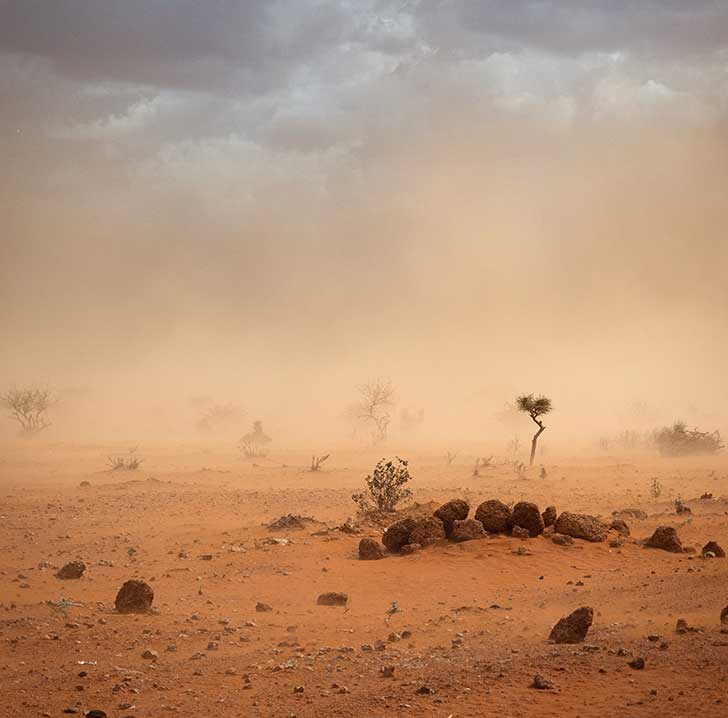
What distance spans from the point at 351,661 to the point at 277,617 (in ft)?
8.40

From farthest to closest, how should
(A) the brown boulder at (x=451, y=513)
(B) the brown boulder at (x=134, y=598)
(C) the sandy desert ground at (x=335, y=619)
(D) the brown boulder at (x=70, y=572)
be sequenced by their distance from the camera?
(A) the brown boulder at (x=451, y=513)
(D) the brown boulder at (x=70, y=572)
(B) the brown boulder at (x=134, y=598)
(C) the sandy desert ground at (x=335, y=619)

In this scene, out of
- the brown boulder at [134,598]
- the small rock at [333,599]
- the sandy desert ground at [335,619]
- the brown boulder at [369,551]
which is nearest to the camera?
the sandy desert ground at [335,619]

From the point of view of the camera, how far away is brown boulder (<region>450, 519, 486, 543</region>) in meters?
14.3

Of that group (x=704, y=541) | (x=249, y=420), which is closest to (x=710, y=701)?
(x=704, y=541)

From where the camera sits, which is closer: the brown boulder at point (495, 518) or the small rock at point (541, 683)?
the small rock at point (541, 683)

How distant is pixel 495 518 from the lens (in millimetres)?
14562

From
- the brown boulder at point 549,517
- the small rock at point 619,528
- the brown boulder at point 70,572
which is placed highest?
the brown boulder at point 549,517

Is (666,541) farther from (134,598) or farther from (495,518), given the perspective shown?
(134,598)

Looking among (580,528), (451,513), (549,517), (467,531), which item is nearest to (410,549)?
(467,531)

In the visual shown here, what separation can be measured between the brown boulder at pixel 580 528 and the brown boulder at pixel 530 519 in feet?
1.27

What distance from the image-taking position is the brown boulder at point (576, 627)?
8.35 meters

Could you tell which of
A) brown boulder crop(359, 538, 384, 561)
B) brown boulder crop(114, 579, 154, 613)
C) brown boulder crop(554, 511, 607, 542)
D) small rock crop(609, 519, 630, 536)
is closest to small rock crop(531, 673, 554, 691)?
brown boulder crop(114, 579, 154, 613)

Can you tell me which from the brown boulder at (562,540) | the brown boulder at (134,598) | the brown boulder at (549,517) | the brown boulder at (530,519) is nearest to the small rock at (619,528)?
the brown boulder at (549,517)

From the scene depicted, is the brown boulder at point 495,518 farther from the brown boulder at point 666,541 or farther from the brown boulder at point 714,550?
the brown boulder at point 714,550
